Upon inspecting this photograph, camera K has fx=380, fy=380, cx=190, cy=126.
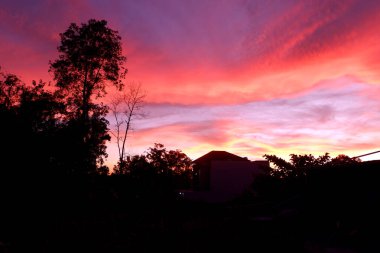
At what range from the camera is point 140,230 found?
16531mm

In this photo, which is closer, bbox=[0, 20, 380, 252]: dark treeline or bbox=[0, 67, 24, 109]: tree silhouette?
bbox=[0, 20, 380, 252]: dark treeline

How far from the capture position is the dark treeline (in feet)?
34.8

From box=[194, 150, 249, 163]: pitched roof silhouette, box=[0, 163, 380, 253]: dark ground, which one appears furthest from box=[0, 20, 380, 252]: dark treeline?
box=[194, 150, 249, 163]: pitched roof silhouette

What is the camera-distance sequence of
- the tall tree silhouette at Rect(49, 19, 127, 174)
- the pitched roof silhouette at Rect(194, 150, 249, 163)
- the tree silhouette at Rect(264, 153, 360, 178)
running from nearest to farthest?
the tree silhouette at Rect(264, 153, 360, 178), the tall tree silhouette at Rect(49, 19, 127, 174), the pitched roof silhouette at Rect(194, 150, 249, 163)

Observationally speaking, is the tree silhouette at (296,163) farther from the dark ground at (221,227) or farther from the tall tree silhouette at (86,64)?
the tall tree silhouette at (86,64)

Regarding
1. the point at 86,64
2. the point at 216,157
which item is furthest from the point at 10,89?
the point at 216,157

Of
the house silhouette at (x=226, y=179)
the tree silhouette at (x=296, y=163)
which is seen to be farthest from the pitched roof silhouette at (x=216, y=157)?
the tree silhouette at (x=296, y=163)

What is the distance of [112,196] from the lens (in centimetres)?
3134

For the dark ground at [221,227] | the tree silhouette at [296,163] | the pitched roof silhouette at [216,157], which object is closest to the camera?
the dark ground at [221,227]

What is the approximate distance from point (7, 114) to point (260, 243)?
16.2 metres

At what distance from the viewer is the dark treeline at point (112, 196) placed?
10.6m

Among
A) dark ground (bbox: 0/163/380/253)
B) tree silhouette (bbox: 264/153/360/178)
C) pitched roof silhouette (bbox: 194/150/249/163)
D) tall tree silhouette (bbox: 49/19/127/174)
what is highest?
tall tree silhouette (bbox: 49/19/127/174)

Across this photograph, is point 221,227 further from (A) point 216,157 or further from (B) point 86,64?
(A) point 216,157

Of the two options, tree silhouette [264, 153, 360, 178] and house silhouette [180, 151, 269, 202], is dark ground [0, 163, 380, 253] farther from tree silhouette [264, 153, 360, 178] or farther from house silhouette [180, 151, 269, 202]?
house silhouette [180, 151, 269, 202]
